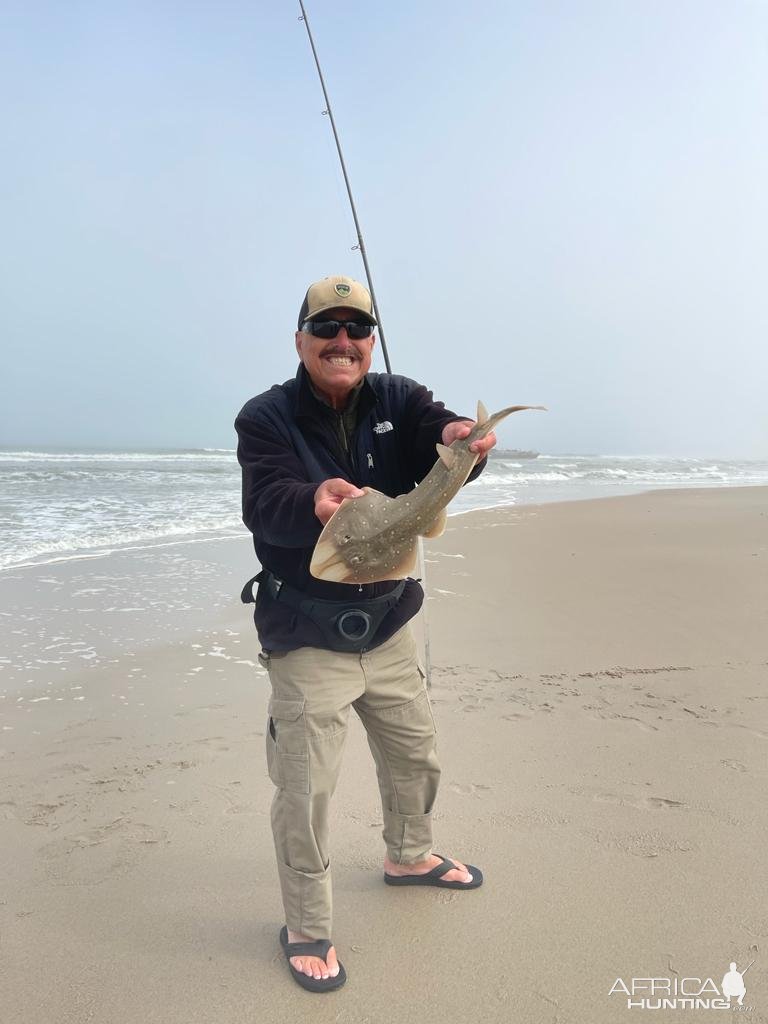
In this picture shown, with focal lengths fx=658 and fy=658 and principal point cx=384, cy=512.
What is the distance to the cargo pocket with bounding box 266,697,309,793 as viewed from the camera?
2334 mm

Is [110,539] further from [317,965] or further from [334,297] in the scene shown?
[317,965]

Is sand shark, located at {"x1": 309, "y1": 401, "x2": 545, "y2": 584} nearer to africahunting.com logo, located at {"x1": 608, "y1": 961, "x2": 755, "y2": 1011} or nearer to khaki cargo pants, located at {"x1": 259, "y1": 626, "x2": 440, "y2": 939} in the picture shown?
khaki cargo pants, located at {"x1": 259, "y1": 626, "x2": 440, "y2": 939}

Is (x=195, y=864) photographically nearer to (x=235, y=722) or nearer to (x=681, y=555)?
(x=235, y=722)

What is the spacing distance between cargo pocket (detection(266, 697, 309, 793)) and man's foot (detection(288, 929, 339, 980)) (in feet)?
1.94

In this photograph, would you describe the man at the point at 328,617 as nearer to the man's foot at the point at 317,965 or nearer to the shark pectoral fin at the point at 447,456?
the man's foot at the point at 317,965

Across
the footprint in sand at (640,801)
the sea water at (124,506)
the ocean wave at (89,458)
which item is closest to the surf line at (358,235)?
the footprint in sand at (640,801)

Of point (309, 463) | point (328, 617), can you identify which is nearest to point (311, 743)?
point (328, 617)

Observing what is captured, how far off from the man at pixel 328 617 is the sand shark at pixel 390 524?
0.23 feet

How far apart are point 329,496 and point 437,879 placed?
177cm

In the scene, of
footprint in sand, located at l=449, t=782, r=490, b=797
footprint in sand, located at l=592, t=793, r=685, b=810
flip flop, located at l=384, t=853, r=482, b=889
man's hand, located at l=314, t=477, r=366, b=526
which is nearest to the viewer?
man's hand, located at l=314, t=477, r=366, b=526

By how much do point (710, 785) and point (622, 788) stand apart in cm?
44

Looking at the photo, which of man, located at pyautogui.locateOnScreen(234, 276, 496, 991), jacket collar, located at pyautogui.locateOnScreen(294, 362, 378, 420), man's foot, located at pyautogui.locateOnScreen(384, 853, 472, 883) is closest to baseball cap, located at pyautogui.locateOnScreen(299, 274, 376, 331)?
man, located at pyautogui.locateOnScreen(234, 276, 496, 991)

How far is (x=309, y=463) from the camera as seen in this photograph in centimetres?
249

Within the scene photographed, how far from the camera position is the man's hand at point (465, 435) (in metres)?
2.40
